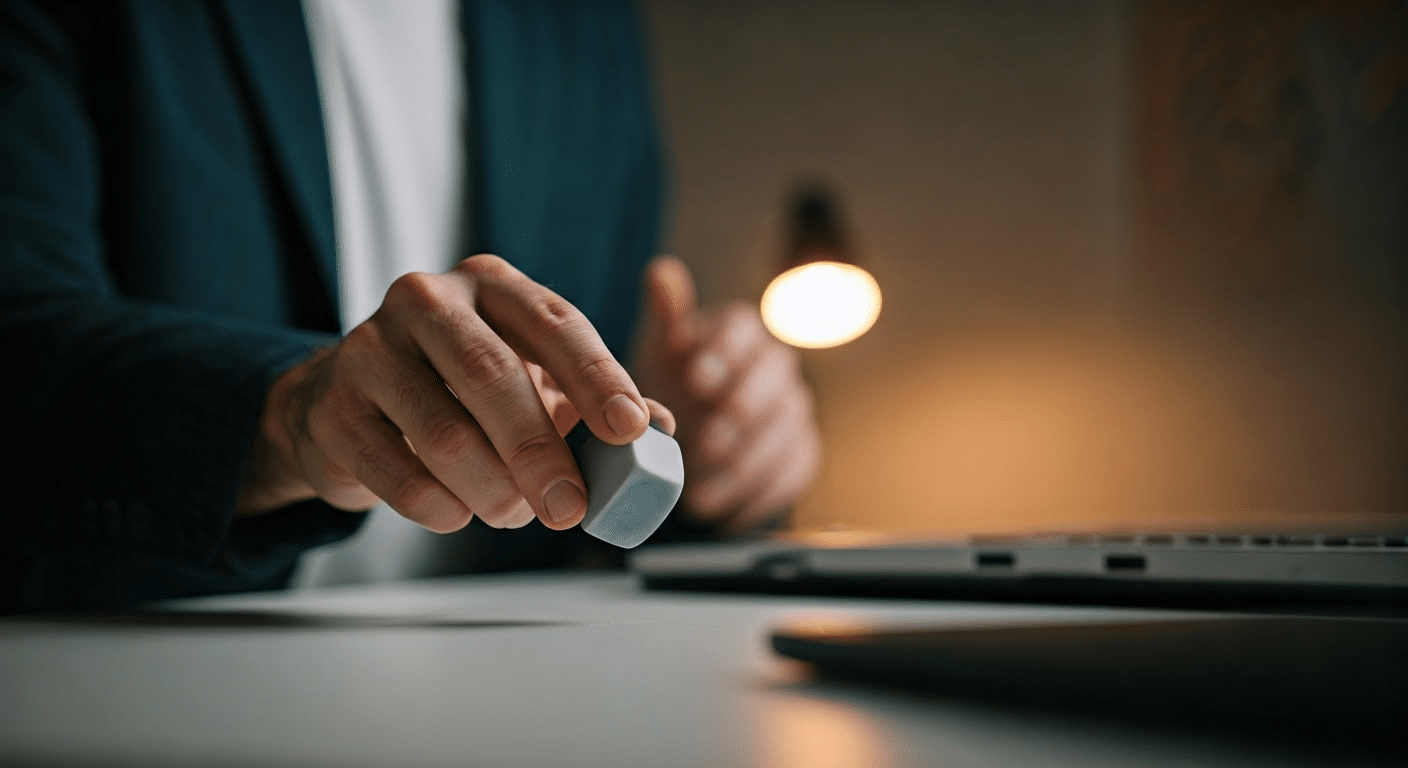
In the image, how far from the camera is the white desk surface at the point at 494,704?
0.13m

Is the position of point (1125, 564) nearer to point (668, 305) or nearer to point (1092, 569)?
point (1092, 569)

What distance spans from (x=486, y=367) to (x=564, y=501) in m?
0.04

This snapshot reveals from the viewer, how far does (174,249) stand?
19.2 inches

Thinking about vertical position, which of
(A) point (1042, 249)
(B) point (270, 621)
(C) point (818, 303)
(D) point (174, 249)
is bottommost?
(B) point (270, 621)

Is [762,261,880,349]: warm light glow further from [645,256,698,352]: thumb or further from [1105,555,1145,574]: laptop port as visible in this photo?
[1105,555,1145,574]: laptop port

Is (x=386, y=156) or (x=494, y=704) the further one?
(x=386, y=156)

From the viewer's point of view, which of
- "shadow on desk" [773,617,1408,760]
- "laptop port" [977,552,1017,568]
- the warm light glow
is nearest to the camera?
"shadow on desk" [773,617,1408,760]

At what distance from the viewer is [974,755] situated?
0.13 meters

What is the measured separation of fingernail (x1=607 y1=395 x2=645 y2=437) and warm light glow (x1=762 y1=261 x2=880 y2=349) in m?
0.78

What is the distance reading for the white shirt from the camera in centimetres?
42

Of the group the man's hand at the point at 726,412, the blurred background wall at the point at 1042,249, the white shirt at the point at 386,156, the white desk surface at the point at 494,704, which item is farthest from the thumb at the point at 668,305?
the blurred background wall at the point at 1042,249

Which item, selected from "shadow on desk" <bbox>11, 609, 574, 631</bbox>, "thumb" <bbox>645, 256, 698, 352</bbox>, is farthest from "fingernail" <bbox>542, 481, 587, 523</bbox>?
"thumb" <bbox>645, 256, 698, 352</bbox>

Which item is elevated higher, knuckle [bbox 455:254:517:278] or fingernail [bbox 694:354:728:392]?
fingernail [bbox 694:354:728:392]

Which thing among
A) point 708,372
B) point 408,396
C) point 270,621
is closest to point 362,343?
point 408,396
